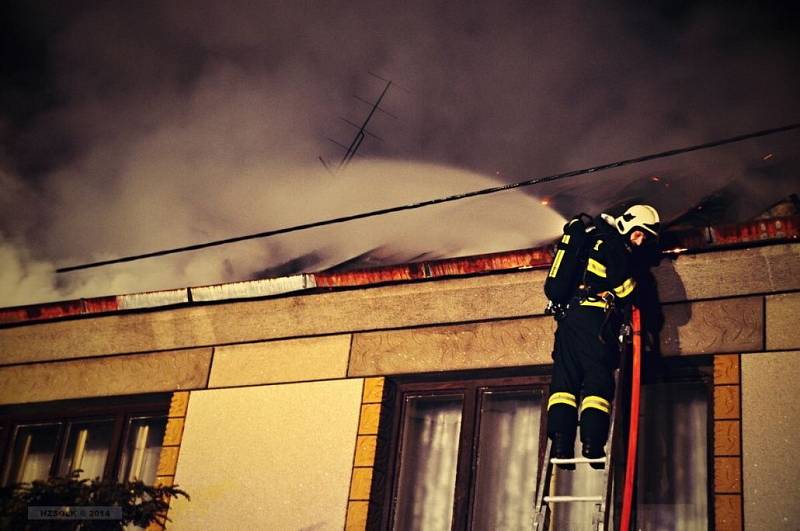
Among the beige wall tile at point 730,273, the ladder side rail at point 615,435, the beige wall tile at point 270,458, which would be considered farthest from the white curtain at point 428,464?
the beige wall tile at point 730,273

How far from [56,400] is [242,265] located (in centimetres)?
360

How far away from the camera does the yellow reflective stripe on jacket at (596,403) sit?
18.2 feet

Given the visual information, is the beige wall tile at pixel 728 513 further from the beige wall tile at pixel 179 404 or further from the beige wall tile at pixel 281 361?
the beige wall tile at pixel 179 404

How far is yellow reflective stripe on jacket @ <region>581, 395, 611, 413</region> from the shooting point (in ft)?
18.2

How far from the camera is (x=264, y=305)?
307 inches

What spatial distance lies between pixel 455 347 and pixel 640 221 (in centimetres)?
170

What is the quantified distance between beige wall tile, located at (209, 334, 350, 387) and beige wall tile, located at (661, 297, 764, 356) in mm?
2535

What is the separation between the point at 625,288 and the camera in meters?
5.86

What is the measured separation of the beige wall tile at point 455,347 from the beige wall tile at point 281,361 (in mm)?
157

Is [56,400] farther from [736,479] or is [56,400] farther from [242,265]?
[736,479]

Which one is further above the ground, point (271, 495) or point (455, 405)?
point (455, 405)

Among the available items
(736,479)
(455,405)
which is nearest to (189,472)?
(455,405)

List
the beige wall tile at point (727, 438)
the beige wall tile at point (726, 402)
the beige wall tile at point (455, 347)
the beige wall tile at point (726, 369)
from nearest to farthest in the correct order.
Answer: the beige wall tile at point (727, 438), the beige wall tile at point (726, 402), the beige wall tile at point (726, 369), the beige wall tile at point (455, 347)

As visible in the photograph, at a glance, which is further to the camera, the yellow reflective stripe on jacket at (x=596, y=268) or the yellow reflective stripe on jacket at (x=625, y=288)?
the yellow reflective stripe on jacket at (x=596, y=268)
